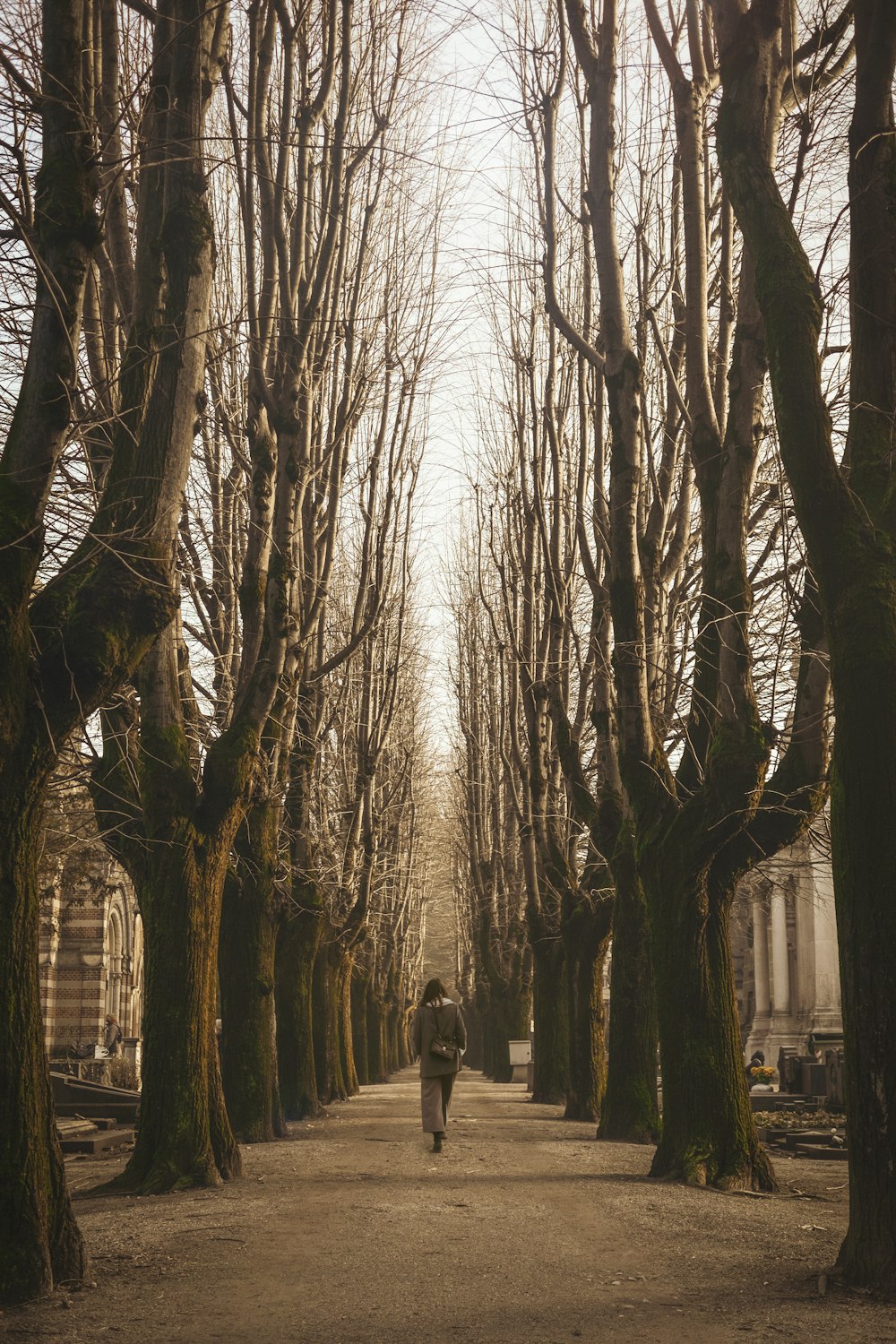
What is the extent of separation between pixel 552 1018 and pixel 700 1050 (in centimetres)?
1227

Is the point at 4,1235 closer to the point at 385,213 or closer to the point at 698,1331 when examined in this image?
the point at 698,1331

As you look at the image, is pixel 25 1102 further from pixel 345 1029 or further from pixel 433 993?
pixel 345 1029

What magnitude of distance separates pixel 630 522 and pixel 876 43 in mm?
5704

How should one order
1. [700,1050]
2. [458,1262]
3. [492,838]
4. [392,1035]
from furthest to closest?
[392,1035] < [492,838] < [700,1050] < [458,1262]

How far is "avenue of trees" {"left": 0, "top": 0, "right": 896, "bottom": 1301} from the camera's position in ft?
21.0

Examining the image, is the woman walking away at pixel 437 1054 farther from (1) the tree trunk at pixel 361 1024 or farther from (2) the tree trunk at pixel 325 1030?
(1) the tree trunk at pixel 361 1024

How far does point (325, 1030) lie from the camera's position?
2316cm

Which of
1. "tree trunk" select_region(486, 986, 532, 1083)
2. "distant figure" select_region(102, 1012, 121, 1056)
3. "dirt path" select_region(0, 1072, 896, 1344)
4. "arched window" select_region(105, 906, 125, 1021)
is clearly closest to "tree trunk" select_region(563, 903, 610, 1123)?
"dirt path" select_region(0, 1072, 896, 1344)

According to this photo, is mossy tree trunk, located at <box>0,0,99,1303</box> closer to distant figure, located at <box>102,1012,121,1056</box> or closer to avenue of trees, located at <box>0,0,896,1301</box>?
avenue of trees, located at <box>0,0,896,1301</box>

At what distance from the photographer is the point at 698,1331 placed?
17.7ft

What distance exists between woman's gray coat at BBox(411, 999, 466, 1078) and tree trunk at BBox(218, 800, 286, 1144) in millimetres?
1590

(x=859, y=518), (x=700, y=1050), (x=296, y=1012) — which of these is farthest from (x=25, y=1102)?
(x=296, y=1012)

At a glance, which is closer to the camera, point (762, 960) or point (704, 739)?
point (704, 739)

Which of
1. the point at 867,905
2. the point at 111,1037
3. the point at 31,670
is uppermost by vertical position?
the point at 31,670
